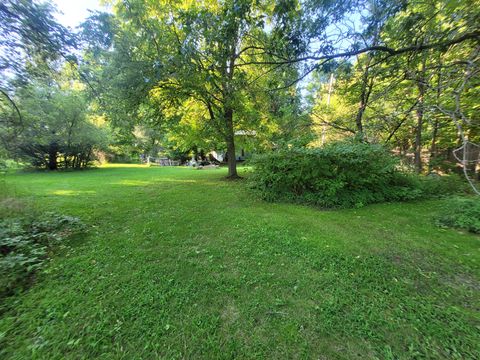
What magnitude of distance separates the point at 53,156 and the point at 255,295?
20.4 m

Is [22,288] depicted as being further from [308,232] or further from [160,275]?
[308,232]

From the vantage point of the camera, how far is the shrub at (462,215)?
3857 millimetres

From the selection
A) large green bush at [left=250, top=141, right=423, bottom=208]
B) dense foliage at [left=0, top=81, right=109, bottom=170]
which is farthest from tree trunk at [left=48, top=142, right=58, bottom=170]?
large green bush at [left=250, top=141, right=423, bottom=208]

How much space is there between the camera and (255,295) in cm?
227

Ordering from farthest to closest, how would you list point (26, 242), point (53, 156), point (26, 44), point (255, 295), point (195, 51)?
point (53, 156), point (26, 44), point (195, 51), point (26, 242), point (255, 295)

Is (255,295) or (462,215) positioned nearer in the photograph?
(255,295)

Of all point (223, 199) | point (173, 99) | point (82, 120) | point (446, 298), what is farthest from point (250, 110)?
point (82, 120)

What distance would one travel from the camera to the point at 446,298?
7.18 ft

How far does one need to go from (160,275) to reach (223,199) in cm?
388

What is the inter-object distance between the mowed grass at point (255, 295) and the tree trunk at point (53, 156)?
16.2 metres

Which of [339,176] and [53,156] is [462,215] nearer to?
[339,176]

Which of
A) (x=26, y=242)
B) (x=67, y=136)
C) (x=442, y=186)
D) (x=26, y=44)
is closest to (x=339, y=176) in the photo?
(x=442, y=186)

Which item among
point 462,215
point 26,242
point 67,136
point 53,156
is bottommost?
point 26,242

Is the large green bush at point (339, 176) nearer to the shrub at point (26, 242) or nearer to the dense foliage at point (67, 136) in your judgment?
the shrub at point (26, 242)
